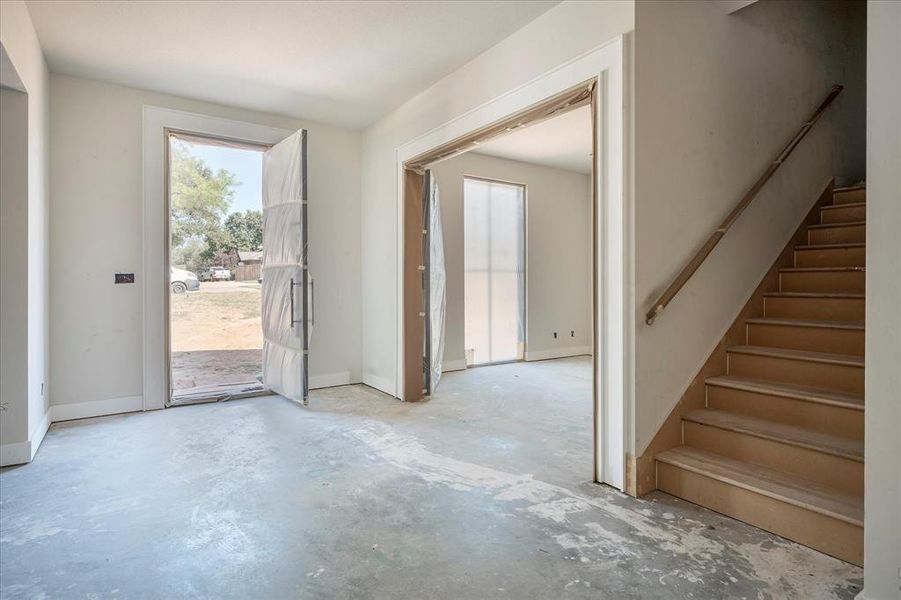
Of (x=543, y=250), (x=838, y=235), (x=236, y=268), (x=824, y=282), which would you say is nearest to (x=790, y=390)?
(x=824, y=282)

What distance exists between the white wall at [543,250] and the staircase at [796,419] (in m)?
3.52

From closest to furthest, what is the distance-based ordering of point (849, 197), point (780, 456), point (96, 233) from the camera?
point (780, 456), point (849, 197), point (96, 233)

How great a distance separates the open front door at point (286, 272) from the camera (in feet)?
13.4

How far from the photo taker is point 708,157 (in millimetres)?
2744

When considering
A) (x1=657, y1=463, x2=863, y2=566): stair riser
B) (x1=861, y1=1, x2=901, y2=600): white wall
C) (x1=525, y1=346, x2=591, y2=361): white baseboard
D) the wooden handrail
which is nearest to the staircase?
(x1=657, y1=463, x2=863, y2=566): stair riser

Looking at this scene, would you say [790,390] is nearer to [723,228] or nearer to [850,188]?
[723,228]

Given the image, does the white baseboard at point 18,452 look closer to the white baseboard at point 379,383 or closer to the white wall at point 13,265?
the white wall at point 13,265

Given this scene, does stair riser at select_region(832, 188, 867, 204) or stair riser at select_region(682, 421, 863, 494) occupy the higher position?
stair riser at select_region(832, 188, 867, 204)

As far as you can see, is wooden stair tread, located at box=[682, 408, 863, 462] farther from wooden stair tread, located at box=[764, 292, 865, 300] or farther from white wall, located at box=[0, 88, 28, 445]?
white wall, located at box=[0, 88, 28, 445]

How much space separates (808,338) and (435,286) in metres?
3.06

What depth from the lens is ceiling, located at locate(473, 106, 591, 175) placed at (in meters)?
4.93

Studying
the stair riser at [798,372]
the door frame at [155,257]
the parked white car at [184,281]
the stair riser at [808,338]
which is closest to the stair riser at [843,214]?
the stair riser at [808,338]

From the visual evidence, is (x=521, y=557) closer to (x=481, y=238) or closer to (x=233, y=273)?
(x=481, y=238)

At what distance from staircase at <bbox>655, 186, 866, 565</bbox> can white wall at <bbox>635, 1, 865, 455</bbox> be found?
211mm
